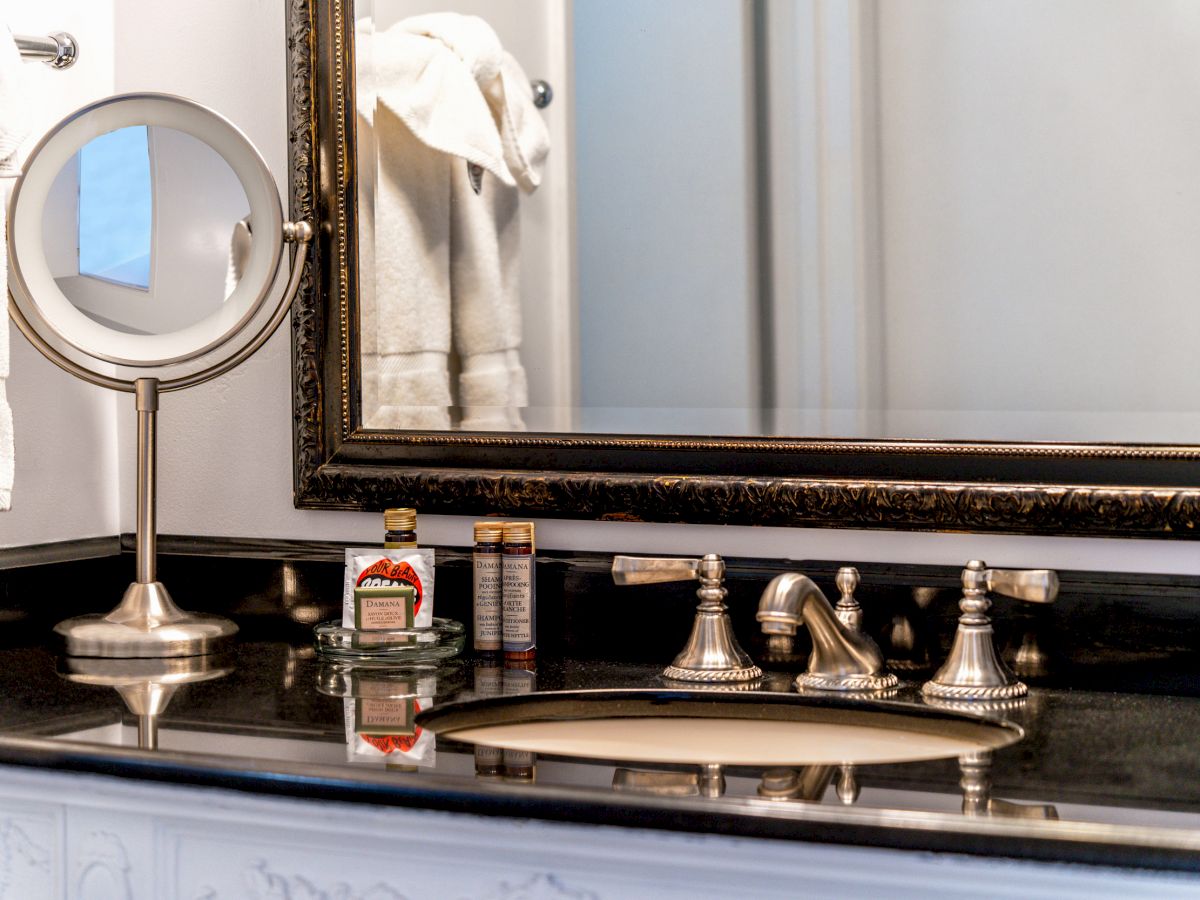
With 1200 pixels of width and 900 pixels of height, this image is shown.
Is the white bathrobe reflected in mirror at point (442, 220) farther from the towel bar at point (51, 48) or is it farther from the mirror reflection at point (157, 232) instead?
the towel bar at point (51, 48)

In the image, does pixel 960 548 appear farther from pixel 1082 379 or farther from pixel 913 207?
pixel 913 207

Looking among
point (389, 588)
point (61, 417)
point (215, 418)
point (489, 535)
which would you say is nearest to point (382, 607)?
point (389, 588)

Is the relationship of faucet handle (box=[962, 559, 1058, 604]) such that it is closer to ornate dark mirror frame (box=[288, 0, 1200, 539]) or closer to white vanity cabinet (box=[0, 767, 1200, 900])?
ornate dark mirror frame (box=[288, 0, 1200, 539])

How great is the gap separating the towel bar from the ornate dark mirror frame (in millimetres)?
218

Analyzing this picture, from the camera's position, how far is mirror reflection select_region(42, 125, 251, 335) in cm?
143

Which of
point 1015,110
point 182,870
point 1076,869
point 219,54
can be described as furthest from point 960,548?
point 219,54

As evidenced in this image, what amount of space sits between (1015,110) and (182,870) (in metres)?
0.92

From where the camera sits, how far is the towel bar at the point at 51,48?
4.57 feet

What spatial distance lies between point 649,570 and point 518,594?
5.6 inches

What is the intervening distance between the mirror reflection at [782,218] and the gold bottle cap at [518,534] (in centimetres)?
12

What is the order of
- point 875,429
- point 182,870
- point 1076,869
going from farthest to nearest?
point 875,429 < point 182,870 < point 1076,869

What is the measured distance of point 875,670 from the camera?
1189 millimetres

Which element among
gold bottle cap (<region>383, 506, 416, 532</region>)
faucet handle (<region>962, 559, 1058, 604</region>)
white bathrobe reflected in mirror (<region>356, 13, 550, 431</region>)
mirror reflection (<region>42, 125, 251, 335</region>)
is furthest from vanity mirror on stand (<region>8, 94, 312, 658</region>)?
faucet handle (<region>962, 559, 1058, 604</region>)

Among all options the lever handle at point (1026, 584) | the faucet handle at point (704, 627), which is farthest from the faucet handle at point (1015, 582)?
the faucet handle at point (704, 627)
